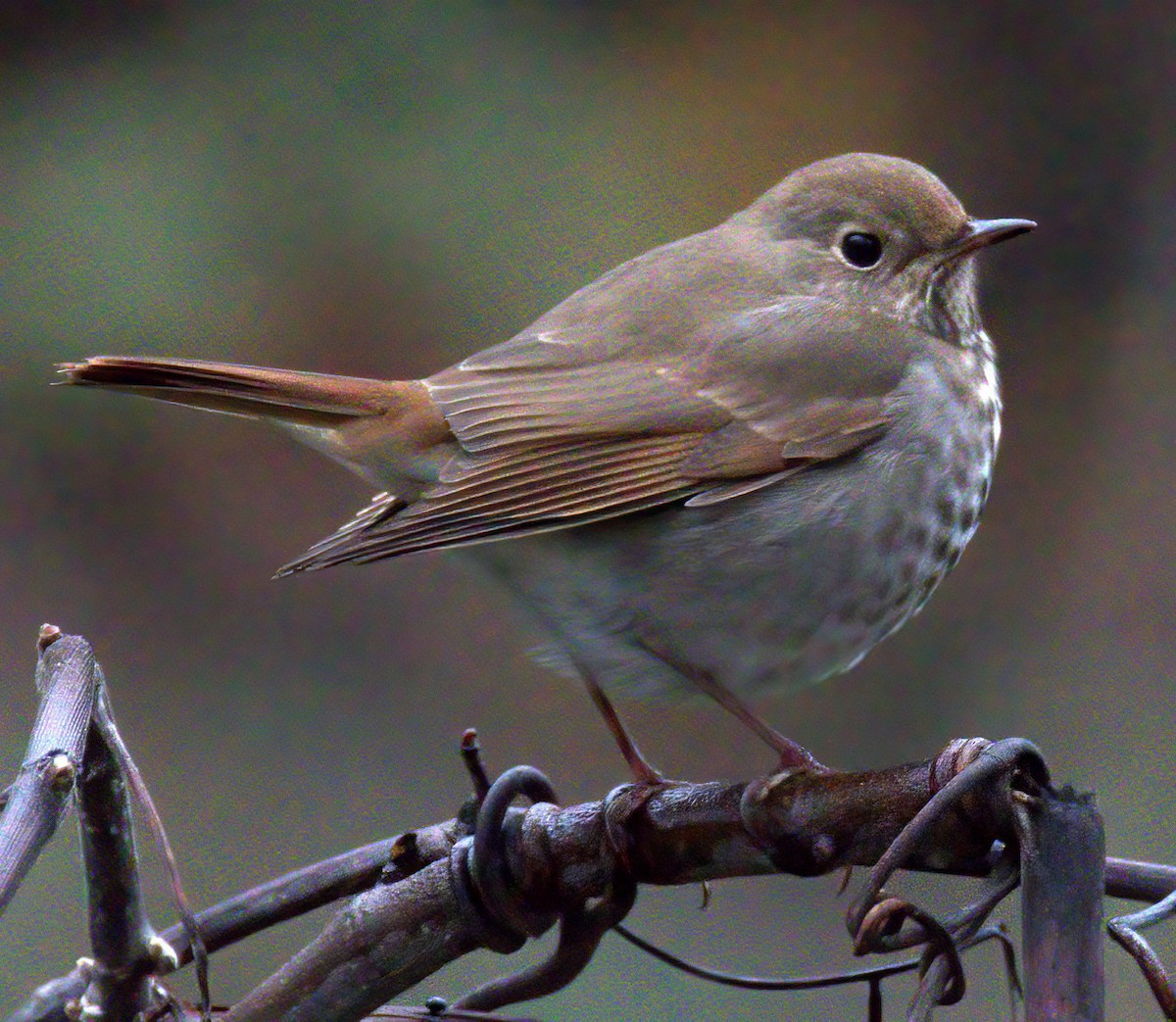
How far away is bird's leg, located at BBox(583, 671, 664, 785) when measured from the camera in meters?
1.81

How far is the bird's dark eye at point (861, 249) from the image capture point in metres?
2.01

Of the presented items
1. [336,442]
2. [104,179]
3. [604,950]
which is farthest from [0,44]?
[604,950]

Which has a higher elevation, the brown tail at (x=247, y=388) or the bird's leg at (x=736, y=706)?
the brown tail at (x=247, y=388)

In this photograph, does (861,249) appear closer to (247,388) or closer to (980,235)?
(980,235)

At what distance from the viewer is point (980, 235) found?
6.39ft

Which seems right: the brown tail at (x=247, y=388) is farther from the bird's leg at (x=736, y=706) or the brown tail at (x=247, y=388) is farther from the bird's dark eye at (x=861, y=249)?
the bird's dark eye at (x=861, y=249)

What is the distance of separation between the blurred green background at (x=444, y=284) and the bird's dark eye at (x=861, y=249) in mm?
1339

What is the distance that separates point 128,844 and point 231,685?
86.9 inches

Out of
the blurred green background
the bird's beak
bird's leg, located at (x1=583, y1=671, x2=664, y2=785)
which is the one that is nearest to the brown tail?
bird's leg, located at (x1=583, y1=671, x2=664, y2=785)

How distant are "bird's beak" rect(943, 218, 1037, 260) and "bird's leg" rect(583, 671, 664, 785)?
0.69 m

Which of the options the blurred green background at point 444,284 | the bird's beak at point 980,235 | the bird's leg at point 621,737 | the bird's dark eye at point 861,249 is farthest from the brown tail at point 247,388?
the blurred green background at point 444,284

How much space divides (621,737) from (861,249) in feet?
2.28

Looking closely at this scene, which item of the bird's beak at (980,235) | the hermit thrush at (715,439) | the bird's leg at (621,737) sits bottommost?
the bird's leg at (621,737)

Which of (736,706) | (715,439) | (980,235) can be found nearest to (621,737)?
(736,706)
